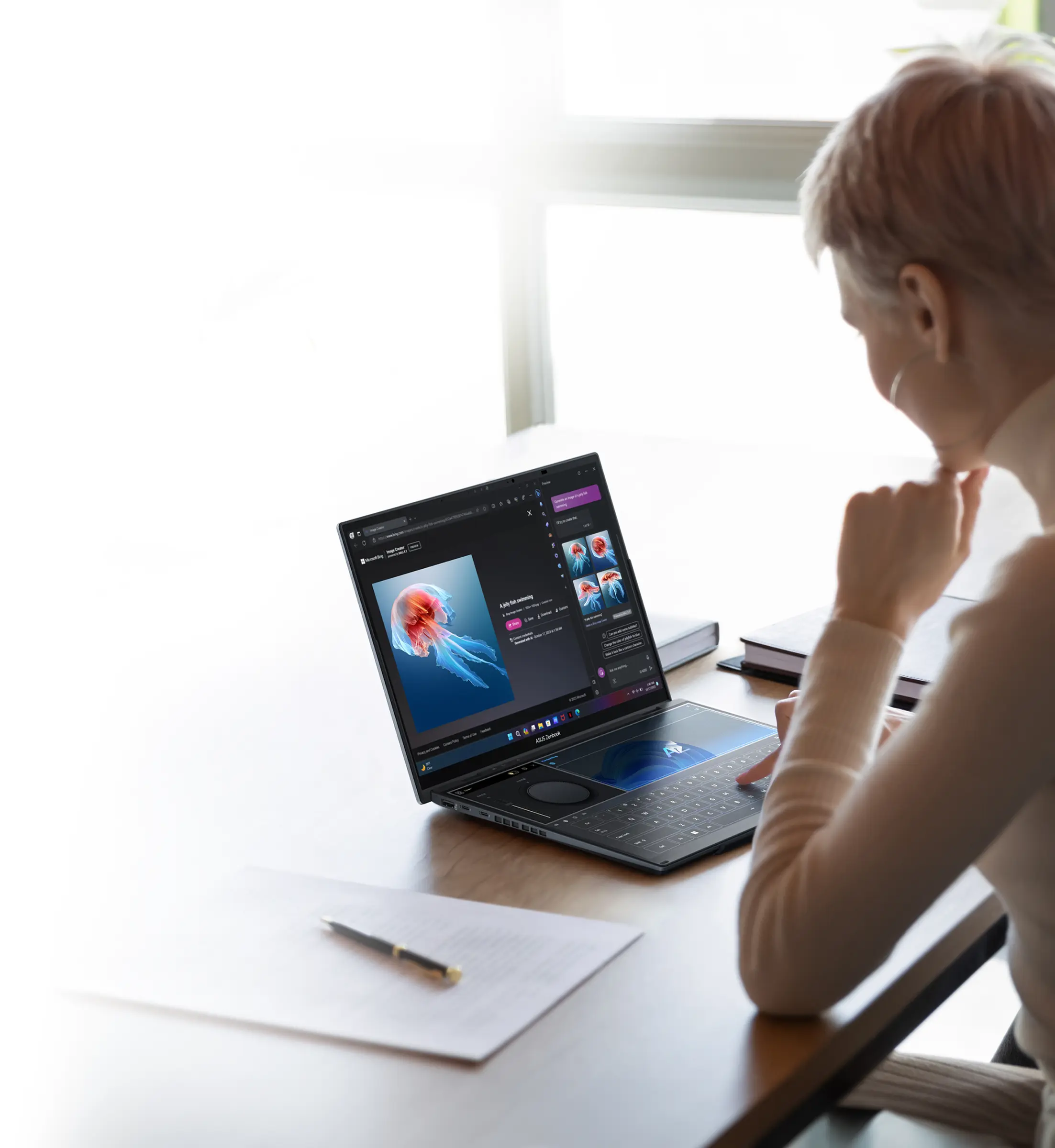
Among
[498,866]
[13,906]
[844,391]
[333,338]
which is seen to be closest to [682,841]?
[498,866]

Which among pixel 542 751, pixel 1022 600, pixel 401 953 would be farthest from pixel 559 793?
pixel 1022 600

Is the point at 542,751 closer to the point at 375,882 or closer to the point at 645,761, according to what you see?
the point at 645,761

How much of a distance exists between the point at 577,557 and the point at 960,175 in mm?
617

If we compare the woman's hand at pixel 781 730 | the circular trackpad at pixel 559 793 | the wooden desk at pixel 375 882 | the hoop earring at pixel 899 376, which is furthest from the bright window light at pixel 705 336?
the hoop earring at pixel 899 376

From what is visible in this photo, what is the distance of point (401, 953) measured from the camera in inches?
41.5

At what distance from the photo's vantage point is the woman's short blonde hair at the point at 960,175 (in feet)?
3.11

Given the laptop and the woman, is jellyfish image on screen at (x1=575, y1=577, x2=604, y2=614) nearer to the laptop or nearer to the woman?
the laptop

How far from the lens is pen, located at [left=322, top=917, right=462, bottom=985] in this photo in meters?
1.03

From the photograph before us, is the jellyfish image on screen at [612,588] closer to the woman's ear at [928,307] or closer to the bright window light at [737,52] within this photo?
the woman's ear at [928,307]

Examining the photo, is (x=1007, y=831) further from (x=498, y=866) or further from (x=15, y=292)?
(x=15, y=292)

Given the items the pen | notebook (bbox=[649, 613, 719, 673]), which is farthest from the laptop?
the pen

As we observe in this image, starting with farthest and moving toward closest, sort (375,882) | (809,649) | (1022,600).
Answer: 1. (809,649)
2. (375,882)
3. (1022,600)

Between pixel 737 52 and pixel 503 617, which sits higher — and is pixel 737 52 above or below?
above

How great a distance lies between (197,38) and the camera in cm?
439
